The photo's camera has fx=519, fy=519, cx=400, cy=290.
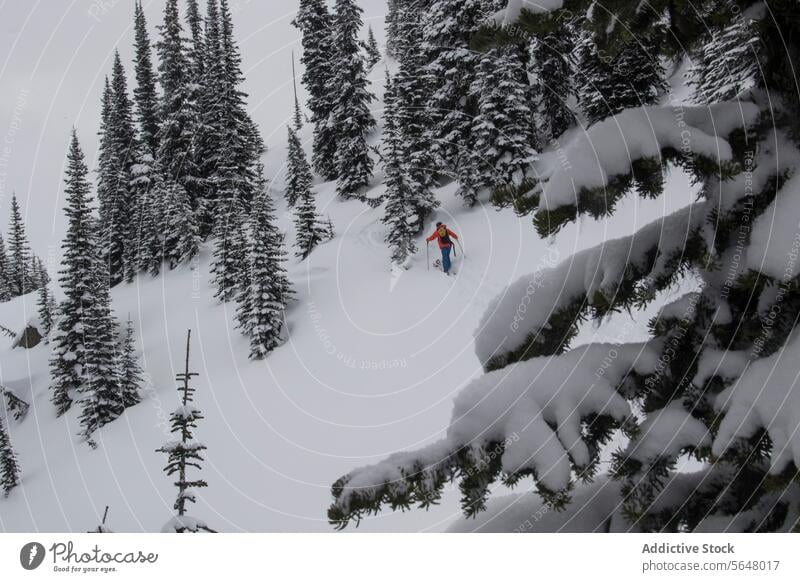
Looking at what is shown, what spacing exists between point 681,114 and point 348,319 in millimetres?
6376

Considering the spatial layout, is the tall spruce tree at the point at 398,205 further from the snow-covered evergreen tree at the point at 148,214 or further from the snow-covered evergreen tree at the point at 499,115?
the snow-covered evergreen tree at the point at 148,214

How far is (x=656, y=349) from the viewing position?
6.85 feet

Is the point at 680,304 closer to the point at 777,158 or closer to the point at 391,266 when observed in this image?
the point at 777,158

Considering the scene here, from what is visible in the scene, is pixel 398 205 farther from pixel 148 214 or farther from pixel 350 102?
pixel 148 214

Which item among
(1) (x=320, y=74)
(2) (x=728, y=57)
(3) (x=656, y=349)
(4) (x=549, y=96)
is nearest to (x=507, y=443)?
(3) (x=656, y=349)

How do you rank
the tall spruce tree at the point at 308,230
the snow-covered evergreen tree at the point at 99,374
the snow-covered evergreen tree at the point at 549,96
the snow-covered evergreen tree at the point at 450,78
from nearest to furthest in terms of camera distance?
the snow-covered evergreen tree at the point at 99,374 < the snow-covered evergreen tree at the point at 549,96 < the snow-covered evergreen tree at the point at 450,78 < the tall spruce tree at the point at 308,230

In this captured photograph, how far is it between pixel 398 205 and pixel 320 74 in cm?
2031

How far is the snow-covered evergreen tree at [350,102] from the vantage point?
2312cm

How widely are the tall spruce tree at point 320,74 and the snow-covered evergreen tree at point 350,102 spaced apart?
4.47 feet

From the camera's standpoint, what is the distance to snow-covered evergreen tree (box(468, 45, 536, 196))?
10.9 m

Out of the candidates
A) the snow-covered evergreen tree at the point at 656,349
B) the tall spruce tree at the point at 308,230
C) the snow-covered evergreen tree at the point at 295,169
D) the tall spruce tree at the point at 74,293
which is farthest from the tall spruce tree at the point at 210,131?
the snow-covered evergreen tree at the point at 656,349

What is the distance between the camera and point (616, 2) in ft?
6.33
